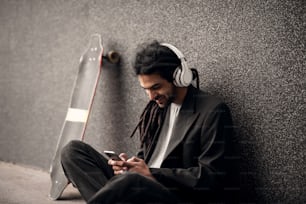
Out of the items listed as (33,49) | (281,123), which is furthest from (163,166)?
(33,49)

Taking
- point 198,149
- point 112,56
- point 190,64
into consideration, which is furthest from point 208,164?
point 112,56

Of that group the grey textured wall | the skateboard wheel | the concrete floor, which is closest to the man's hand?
the grey textured wall

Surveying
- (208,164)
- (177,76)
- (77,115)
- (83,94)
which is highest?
(177,76)

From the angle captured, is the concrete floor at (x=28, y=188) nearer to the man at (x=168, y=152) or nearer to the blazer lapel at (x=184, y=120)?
the man at (x=168, y=152)

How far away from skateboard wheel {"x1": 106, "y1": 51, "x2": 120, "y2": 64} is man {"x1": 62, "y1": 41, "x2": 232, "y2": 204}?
77cm

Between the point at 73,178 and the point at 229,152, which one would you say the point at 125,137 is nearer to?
the point at 73,178

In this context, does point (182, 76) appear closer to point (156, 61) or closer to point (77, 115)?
point (156, 61)

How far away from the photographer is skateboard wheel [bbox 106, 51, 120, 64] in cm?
293

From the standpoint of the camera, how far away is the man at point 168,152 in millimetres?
1668

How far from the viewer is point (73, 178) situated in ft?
6.64

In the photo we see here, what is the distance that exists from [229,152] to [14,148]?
2.75m

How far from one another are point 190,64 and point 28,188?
142 centimetres

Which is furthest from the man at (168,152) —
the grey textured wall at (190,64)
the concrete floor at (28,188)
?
the concrete floor at (28,188)

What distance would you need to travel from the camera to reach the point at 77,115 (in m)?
3.03
